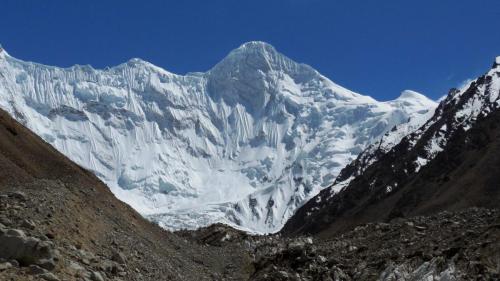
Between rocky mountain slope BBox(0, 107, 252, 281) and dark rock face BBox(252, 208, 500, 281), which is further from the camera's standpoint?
dark rock face BBox(252, 208, 500, 281)

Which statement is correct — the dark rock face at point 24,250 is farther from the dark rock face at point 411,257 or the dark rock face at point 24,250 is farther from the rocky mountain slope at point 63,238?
the dark rock face at point 411,257

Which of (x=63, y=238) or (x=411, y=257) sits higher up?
(x=411, y=257)

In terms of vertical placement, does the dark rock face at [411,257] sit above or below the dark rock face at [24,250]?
above

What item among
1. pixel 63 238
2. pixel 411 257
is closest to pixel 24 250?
pixel 63 238

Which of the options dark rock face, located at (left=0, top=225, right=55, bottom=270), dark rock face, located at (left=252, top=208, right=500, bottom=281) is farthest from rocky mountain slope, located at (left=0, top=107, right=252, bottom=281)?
dark rock face, located at (left=252, top=208, right=500, bottom=281)

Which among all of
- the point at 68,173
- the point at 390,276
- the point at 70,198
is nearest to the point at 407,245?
the point at 390,276

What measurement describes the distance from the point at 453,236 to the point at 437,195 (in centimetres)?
16744

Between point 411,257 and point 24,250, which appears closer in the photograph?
point 24,250

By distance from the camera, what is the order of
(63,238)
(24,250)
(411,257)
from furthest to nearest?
(411,257)
(63,238)
(24,250)

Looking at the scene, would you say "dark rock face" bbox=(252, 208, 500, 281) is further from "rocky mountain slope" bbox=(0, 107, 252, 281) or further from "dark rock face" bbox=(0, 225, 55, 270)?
"dark rock face" bbox=(0, 225, 55, 270)

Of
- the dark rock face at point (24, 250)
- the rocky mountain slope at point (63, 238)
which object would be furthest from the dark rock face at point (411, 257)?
the dark rock face at point (24, 250)

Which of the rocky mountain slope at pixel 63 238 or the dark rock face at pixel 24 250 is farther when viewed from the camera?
the rocky mountain slope at pixel 63 238

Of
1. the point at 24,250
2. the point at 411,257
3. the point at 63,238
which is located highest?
the point at 411,257

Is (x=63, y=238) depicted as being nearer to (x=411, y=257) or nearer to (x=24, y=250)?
(x=24, y=250)
